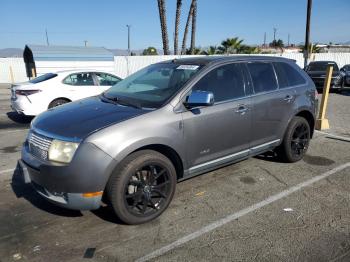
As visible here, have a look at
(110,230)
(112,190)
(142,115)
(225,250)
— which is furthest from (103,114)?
(225,250)

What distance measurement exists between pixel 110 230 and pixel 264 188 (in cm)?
217

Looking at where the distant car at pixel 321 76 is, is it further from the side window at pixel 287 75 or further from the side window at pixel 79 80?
the side window at pixel 287 75

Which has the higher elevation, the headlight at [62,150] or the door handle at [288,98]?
the door handle at [288,98]

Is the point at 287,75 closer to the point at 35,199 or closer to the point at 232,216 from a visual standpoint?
the point at 232,216

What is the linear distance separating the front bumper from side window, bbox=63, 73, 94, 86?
656 centimetres

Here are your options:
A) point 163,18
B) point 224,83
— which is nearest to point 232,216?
point 224,83

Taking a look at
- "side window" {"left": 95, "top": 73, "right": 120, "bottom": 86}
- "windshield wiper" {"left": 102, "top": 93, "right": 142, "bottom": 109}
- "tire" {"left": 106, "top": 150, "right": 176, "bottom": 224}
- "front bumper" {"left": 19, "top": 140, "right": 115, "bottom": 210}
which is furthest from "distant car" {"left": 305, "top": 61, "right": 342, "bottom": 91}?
"front bumper" {"left": 19, "top": 140, "right": 115, "bottom": 210}

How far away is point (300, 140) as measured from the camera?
5.59m

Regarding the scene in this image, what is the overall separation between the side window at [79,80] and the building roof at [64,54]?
31.2 ft

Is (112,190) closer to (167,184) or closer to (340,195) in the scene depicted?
(167,184)

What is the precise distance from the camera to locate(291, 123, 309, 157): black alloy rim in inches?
216

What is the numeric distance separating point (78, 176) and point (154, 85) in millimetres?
1720

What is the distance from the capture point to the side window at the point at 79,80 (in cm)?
956

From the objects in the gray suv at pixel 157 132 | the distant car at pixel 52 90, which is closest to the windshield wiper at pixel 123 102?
the gray suv at pixel 157 132
